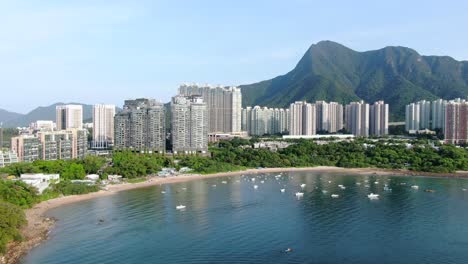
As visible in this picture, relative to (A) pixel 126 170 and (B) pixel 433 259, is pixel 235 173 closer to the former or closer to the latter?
(A) pixel 126 170

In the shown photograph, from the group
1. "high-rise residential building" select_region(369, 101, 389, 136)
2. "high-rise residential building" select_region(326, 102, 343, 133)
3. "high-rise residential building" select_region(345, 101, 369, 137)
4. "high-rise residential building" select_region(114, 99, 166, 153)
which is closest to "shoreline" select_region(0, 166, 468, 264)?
"high-rise residential building" select_region(114, 99, 166, 153)

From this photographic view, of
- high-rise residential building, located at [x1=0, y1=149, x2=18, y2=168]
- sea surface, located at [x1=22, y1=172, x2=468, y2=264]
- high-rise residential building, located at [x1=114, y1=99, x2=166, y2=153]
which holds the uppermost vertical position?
high-rise residential building, located at [x1=114, y1=99, x2=166, y2=153]

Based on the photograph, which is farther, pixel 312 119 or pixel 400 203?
pixel 312 119

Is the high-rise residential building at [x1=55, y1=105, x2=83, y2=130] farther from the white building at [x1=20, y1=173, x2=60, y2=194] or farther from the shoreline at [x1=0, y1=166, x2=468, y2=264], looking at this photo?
the white building at [x1=20, y1=173, x2=60, y2=194]

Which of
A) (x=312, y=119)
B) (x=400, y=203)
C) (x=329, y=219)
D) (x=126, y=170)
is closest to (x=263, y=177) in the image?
(x=126, y=170)

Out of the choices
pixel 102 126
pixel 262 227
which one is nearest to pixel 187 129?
pixel 102 126

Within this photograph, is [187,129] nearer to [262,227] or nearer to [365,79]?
[262,227]
